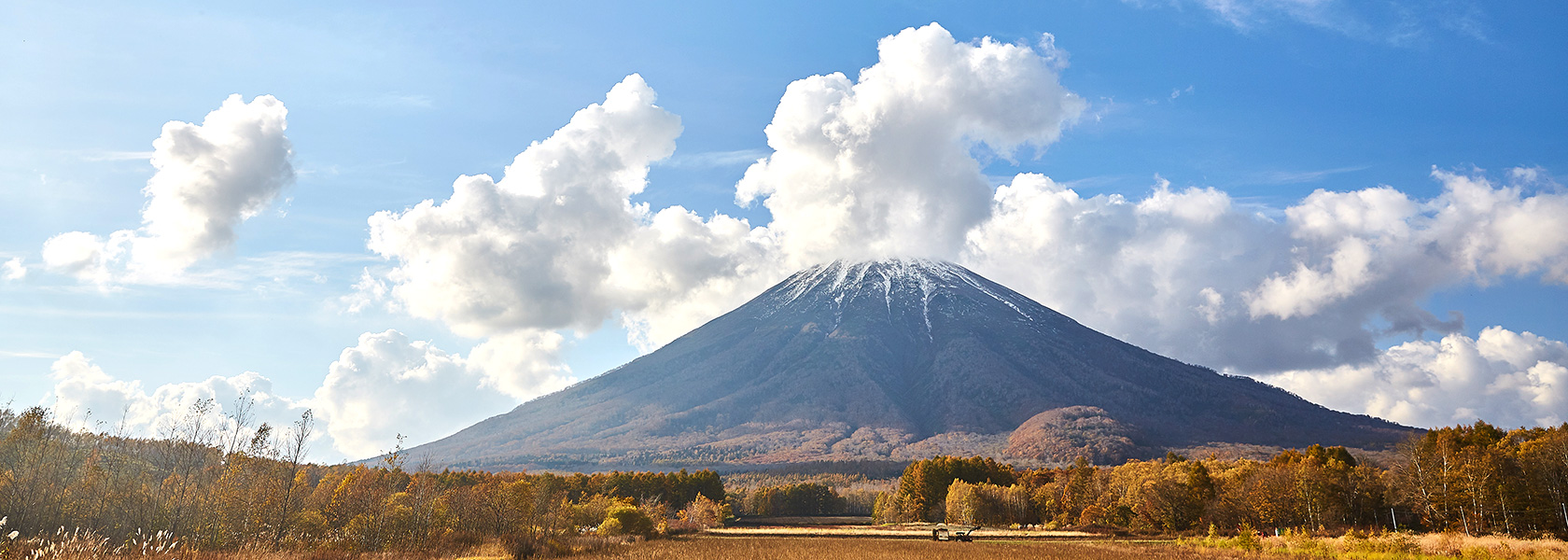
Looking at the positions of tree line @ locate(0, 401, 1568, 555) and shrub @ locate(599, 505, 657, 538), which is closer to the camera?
tree line @ locate(0, 401, 1568, 555)

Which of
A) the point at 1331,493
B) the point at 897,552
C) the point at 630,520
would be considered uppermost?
the point at 1331,493

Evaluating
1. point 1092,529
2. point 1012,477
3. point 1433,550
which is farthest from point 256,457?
point 1012,477

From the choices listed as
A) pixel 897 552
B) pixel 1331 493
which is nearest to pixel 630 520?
pixel 897 552

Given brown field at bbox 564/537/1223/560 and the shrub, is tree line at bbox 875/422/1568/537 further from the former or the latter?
the shrub

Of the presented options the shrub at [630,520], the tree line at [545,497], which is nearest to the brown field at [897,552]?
the tree line at [545,497]

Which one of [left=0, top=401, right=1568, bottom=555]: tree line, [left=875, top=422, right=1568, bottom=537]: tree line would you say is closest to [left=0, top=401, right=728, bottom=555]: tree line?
→ [left=0, top=401, right=1568, bottom=555]: tree line

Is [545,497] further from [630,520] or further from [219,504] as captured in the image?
[219,504]

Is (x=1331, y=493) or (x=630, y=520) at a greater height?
(x=1331, y=493)

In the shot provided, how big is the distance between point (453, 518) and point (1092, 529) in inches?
2266

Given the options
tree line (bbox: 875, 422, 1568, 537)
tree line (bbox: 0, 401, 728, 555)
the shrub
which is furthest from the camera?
the shrub

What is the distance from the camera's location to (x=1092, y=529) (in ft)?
257

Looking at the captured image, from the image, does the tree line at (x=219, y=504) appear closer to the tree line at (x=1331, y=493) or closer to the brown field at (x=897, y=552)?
the brown field at (x=897, y=552)

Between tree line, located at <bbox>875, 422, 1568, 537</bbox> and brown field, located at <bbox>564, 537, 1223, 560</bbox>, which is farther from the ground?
tree line, located at <bbox>875, 422, 1568, 537</bbox>

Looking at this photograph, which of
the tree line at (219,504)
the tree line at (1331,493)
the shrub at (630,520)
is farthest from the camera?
the shrub at (630,520)
